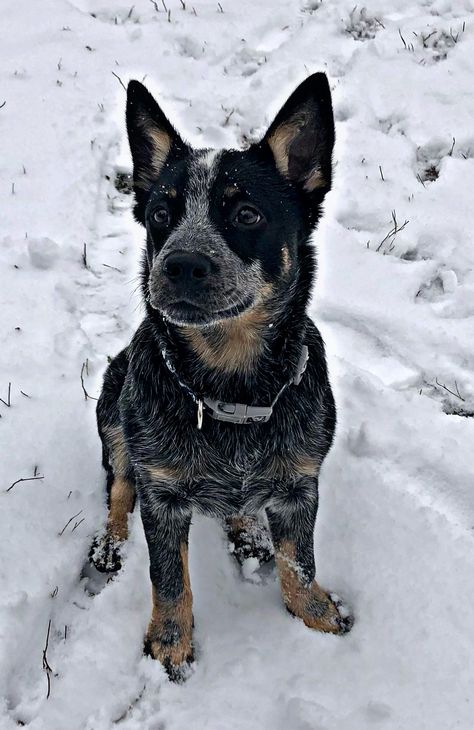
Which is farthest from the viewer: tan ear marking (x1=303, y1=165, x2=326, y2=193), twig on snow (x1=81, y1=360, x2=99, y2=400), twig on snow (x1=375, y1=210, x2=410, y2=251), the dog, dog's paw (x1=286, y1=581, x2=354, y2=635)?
twig on snow (x1=375, y1=210, x2=410, y2=251)

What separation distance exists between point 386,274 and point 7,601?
305 centimetres

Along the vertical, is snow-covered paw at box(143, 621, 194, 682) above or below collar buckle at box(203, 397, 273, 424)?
below

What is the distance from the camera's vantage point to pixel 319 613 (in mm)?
2789

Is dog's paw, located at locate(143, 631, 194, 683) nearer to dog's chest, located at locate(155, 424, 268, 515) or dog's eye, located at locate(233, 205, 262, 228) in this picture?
dog's chest, located at locate(155, 424, 268, 515)

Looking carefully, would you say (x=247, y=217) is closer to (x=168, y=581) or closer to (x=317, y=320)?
(x=168, y=581)

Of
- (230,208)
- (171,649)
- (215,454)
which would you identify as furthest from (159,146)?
(171,649)

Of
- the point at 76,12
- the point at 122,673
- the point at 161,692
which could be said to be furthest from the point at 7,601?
the point at 76,12

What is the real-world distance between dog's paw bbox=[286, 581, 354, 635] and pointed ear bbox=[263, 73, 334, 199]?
1.68 m

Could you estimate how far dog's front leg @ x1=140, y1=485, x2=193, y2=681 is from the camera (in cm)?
→ 255

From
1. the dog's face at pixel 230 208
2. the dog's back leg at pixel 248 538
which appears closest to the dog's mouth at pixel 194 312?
the dog's face at pixel 230 208

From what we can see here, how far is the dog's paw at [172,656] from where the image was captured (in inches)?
104

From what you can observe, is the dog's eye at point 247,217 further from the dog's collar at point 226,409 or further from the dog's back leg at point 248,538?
the dog's back leg at point 248,538

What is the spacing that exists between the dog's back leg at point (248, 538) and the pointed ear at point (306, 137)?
1.56 meters

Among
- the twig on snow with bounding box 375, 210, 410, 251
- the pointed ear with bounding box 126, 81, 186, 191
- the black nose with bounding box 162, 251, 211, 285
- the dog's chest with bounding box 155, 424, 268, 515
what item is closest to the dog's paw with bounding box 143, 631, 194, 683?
the dog's chest with bounding box 155, 424, 268, 515
